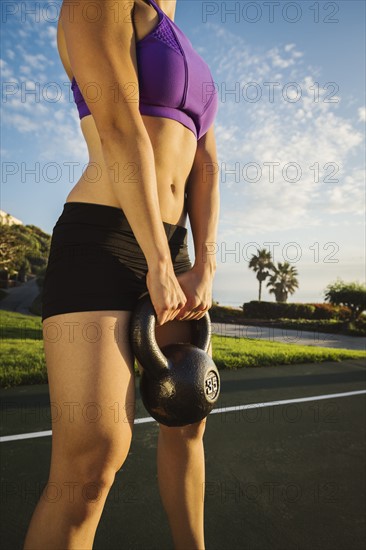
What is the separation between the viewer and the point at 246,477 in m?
2.23

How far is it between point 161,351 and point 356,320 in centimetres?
2237

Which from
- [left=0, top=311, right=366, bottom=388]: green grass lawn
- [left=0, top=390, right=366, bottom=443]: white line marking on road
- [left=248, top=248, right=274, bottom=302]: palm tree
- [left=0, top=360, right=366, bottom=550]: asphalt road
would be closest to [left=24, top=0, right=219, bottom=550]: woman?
[left=0, top=360, right=366, bottom=550]: asphalt road

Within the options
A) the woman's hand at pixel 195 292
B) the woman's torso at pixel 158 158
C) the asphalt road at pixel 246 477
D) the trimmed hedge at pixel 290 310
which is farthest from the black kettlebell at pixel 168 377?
the trimmed hedge at pixel 290 310

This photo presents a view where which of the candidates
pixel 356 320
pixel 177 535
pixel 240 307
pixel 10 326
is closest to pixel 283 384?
pixel 177 535

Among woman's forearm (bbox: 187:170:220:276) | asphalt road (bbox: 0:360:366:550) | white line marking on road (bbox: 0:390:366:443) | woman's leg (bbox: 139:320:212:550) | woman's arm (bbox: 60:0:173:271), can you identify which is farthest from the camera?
white line marking on road (bbox: 0:390:366:443)

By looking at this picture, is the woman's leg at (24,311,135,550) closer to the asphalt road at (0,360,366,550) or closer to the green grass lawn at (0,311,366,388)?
the asphalt road at (0,360,366,550)

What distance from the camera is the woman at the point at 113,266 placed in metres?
0.96

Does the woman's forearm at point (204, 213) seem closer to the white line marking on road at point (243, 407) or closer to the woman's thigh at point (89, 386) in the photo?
the woman's thigh at point (89, 386)

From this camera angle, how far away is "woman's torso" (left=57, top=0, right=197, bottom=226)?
1147mm

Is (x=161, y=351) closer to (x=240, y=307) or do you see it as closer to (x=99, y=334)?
(x=99, y=334)

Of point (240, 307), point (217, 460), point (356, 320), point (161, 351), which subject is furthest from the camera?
point (240, 307)

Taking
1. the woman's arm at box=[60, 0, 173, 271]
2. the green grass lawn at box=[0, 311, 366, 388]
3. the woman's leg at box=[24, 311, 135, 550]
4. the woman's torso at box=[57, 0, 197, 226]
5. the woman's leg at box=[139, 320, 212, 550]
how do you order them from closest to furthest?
the woman's leg at box=[24, 311, 135, 550] < the woman's arm at box=[60, 0, 173, 271] < the woman's torso at box=[57, 0, 197, 226] < the woman's leg at box=[139, 320, 212, 550] < the green grass lawn at box=[0, 311, 366, 388]

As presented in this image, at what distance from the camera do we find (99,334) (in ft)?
3.33

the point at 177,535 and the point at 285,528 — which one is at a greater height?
the point at 177,535
